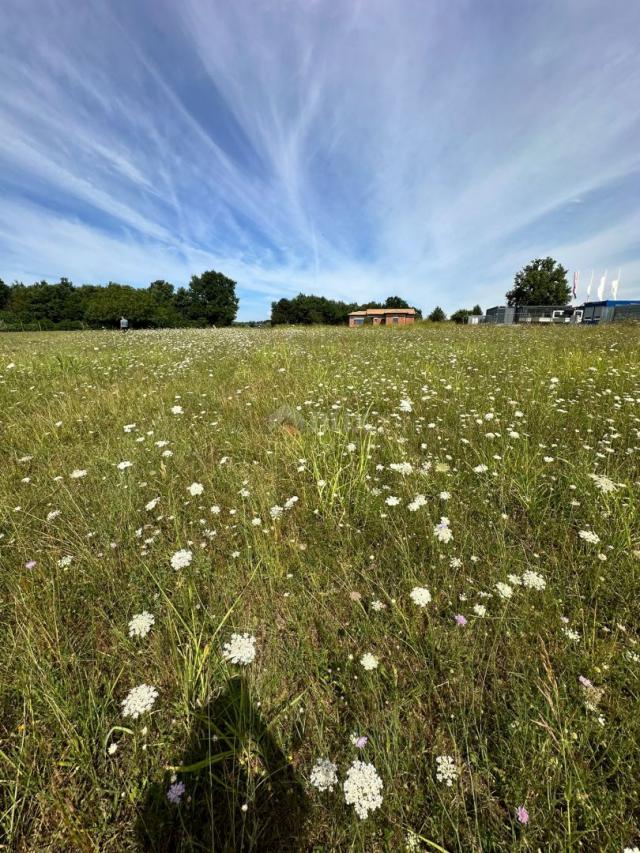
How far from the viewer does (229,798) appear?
4.03ft

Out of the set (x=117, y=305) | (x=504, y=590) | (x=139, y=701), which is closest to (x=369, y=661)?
(x=504, y=590)

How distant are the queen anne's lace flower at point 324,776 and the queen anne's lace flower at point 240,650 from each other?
0.50 m

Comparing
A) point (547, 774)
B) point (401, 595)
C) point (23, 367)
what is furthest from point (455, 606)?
point (23, 367)

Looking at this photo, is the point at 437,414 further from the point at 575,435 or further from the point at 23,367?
the point at 23,367

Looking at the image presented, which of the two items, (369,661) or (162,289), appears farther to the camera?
(162,289)

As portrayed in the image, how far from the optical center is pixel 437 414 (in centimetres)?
453

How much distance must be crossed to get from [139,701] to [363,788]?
1015 mm

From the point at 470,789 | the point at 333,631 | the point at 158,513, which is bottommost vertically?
the point at 470,789

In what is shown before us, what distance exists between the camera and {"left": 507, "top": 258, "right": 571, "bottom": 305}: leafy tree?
220ft

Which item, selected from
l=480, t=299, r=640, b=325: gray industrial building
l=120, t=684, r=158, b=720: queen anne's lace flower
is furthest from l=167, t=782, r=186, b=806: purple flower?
l=480, t=299, r=640, b=325: gray industrial building

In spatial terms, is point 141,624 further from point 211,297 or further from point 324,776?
point 211,297

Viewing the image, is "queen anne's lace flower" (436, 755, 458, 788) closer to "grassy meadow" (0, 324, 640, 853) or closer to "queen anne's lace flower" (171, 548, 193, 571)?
"grassy meadow" (0, 324, 640, 853)

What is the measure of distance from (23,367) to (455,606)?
10.6 m

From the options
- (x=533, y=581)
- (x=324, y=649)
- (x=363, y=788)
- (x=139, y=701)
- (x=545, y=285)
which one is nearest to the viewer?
(x=363, y=788)
